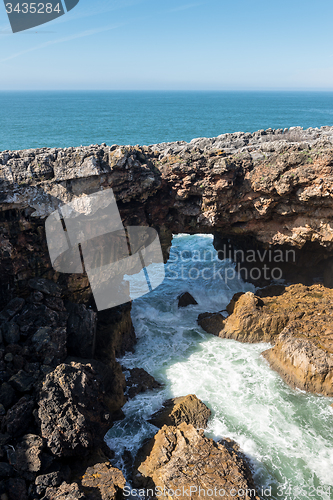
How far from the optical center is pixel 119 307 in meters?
19.9

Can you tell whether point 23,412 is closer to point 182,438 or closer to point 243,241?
point 182,438

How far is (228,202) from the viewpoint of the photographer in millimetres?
19828

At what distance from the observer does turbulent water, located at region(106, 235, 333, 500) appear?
12406mm

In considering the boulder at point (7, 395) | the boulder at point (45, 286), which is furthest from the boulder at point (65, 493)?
the boulder at point (45, 286)

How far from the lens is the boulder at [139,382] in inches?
635

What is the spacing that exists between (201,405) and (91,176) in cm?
1158

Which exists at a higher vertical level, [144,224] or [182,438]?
[144,224]

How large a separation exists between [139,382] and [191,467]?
604 cm

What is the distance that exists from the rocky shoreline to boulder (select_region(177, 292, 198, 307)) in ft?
11.0

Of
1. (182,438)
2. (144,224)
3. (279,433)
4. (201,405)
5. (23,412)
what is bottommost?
(279,433)

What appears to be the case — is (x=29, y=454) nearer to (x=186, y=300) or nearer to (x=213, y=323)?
A: (x=213, y=323)

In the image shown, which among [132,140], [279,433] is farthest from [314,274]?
[132,140]

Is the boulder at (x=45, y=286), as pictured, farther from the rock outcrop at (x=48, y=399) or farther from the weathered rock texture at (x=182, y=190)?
the weathered rock texture at (x=182, y=190)

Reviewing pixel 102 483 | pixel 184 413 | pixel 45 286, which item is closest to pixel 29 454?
pixel 102 483
